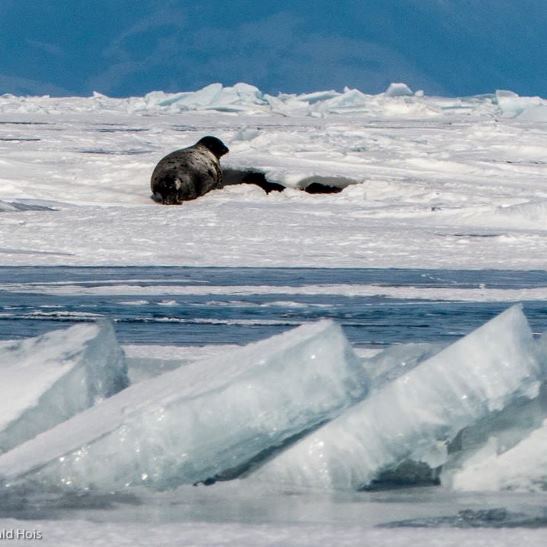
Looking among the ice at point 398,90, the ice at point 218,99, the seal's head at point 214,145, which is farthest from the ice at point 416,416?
the ice at point 398,90

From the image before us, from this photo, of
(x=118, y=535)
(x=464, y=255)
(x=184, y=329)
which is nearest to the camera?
(x=118, y=535)

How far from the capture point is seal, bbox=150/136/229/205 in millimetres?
13102

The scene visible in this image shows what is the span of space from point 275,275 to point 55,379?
437 cm

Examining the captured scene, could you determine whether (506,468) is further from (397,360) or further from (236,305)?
(236,305)

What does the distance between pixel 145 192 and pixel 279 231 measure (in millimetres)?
3916

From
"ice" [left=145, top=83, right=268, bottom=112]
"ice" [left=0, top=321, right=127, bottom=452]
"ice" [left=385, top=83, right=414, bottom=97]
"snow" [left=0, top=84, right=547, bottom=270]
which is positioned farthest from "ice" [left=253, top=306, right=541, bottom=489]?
"ice" [left=385, top=83, right=414, bottom=97]

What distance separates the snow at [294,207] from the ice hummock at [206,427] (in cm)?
515

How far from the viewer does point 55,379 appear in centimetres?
372

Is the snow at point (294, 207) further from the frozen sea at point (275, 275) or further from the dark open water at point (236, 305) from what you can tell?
the dark open water at point (236, 305)

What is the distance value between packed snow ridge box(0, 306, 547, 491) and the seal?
957 centimetres

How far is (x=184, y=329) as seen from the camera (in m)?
6.03

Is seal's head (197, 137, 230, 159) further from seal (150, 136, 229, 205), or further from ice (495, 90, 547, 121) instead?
ice (495, 90, 547, 121)

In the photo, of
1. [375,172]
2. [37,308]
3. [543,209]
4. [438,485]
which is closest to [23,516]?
A: [438,485]

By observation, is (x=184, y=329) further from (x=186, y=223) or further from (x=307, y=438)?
(x=186, y=223)
